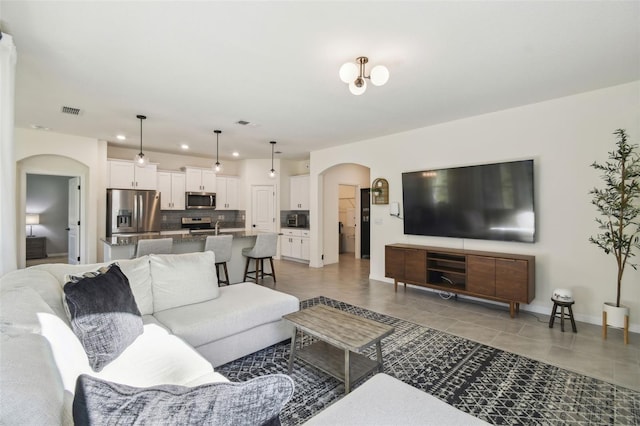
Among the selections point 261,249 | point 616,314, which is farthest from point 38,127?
point 616,314

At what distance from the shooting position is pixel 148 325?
7.36 ft

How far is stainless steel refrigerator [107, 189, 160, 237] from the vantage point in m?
5.87

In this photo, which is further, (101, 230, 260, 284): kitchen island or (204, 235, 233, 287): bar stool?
(204, 235, 233, 287): bar stool

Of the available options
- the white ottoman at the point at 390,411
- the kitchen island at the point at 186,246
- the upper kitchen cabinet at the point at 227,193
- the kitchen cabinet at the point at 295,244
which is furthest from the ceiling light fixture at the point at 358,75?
the upper kitchen cabinet at the point at 227,193

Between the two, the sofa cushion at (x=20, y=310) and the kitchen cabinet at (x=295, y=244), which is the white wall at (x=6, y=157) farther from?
the kitchen cabinet at (x=295, y=244)

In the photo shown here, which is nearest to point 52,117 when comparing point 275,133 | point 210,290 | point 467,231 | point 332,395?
point 275,133

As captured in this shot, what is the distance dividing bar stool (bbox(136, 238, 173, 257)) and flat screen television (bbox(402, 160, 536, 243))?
12.5 feet

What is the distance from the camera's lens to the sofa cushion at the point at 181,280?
8.65ft

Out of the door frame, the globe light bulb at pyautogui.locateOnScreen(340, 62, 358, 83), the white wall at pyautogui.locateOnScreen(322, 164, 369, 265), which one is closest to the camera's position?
the globe light bulb at pyautogui.locateOnScreen(340, 62, 358, 83)

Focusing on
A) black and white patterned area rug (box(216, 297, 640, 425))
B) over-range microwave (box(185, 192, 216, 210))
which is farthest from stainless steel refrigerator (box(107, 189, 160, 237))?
black and white patterned area rug (box(216, 297, 640, 425))

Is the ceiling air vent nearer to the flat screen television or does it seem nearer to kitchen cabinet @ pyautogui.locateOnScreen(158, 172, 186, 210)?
kitchen cabinet @ pyautogui.locateOnScreen(158, 172, 186, 210)

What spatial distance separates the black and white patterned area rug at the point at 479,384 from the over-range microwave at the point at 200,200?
5.31 meters

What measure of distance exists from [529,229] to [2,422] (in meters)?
4.63

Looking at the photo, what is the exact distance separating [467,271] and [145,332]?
3.80 m
